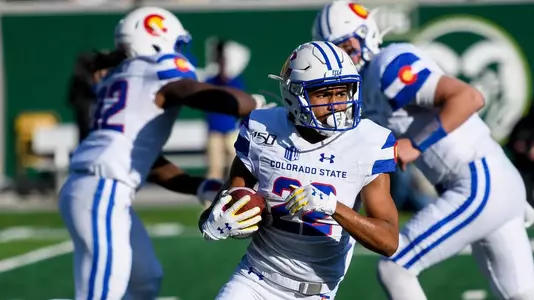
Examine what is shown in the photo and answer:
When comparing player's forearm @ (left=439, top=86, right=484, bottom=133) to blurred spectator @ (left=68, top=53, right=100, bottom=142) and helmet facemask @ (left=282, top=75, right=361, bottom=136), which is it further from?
blurred spectator @ (left=68, top=53, right=100, bottom=142)

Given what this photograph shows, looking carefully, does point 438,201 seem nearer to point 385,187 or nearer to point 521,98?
point 385,187

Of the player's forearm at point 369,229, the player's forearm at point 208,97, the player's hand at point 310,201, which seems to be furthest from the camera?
the player's forearm at point 208,97

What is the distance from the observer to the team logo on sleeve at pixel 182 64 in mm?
5593

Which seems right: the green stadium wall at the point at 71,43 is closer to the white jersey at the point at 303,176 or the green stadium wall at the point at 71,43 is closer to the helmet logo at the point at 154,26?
the helmet logo at the point at 154,26

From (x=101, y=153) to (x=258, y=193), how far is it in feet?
4.20

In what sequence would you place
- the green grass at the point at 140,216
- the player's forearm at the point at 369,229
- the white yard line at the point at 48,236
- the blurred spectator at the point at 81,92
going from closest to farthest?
the player's forearm at the point at 369,229 < the white yard line at the point at 48,236 < the blurred spectator at the point at 81,92 < the green grass at the point at 140,216

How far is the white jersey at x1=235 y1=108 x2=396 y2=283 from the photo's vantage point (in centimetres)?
444

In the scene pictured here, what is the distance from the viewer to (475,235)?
5.41 metres

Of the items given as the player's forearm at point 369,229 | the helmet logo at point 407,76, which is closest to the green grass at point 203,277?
the helmet logo at point 407,76

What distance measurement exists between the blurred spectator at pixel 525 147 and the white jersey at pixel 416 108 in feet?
4.98

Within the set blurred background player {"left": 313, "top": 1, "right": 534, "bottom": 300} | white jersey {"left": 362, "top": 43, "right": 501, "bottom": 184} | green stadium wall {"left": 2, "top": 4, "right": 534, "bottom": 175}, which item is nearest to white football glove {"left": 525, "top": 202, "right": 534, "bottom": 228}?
blurred background player {"left": 313, "top": 1, "right": 534, "bottom": 300}

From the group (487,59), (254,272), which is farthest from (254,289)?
(487,59)

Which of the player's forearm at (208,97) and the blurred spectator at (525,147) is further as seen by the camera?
the blurred spectator at (525,147)

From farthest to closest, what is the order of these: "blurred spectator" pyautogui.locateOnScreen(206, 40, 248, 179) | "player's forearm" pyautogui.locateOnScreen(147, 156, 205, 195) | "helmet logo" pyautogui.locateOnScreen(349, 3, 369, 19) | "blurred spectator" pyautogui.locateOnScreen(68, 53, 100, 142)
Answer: "blurred spectator" pyautogui.locateOnScreen(206, 40, 248, 179)
"blurred spectator" pyautogui.locateOnScreen(68, 53, 100, 142)
"player's forearm" pyautogui.locateOnScreen(147, 156, 205, 195)
"helmet logo" pyautogui.locateOnScreen(349, 3, 369, 19)
